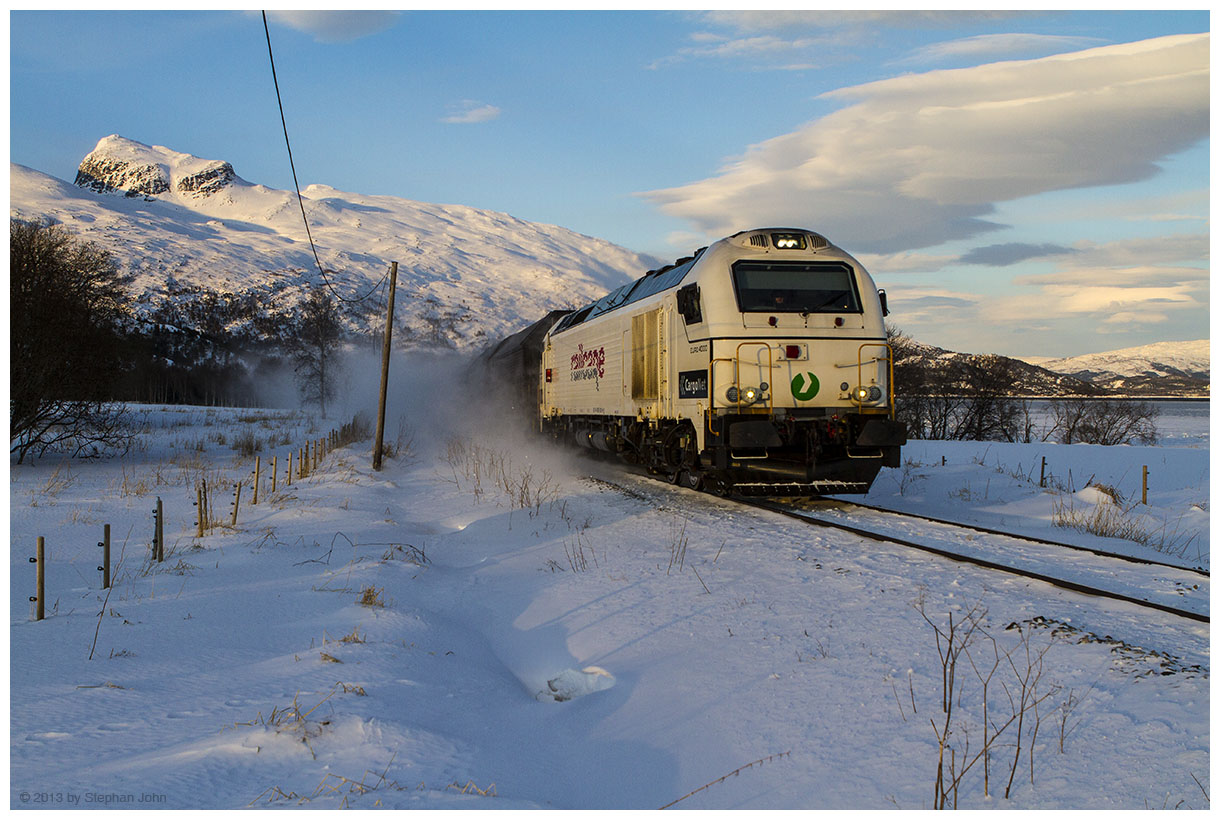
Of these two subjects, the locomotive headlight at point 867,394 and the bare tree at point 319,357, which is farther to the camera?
the bare tree at point 319,357

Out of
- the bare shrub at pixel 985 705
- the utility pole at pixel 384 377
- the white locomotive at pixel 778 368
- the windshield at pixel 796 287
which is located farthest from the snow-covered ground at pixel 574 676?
the utility pole at pixel 384 377

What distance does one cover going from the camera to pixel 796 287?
468 inches

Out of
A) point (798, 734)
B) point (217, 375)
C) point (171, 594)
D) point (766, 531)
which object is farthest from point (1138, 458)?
point (217, 375)

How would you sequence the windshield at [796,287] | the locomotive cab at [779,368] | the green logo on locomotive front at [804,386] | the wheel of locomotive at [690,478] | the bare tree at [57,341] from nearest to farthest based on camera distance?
the locomotive cab at [779,368]
the green logo on locomotive front at [804,386]
the windshield at [796,287]
the wheel of locomotive at [690,478]
the bare tree at [57,341]

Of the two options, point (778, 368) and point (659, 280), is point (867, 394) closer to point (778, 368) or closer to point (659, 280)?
point (778, 368)

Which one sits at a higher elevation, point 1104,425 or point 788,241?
point 788,241

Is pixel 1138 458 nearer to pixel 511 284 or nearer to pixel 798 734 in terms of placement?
pixel 798 734

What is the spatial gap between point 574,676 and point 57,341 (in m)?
17.6

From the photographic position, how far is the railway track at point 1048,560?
6977mm

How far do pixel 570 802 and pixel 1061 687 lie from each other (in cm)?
304

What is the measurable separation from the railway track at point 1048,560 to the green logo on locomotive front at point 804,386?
1723 millimetres

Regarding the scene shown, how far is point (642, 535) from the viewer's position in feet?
34.5

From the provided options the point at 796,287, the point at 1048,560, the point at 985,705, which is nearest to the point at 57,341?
the point at 796,287

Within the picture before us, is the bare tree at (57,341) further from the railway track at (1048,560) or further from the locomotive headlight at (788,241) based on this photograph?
the railway track at (1048,560)
